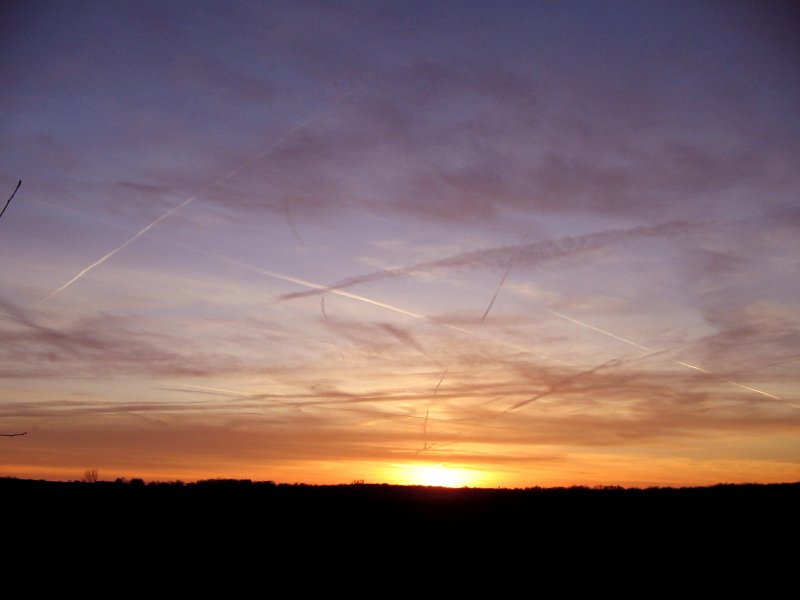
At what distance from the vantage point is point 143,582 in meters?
10.5

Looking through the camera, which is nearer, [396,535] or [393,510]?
[396,535]

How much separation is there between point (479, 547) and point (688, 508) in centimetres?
572

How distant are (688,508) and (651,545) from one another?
336 centimetres

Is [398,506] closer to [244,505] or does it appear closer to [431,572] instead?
[244,505]

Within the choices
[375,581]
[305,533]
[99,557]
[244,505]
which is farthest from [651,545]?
[99,557]

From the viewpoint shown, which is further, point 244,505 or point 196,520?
point 244,505

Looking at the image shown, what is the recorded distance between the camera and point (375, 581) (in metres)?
11.1

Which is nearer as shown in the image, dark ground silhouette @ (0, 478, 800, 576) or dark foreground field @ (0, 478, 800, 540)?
dark ground silhouette @ (0, 478, 800, 576)

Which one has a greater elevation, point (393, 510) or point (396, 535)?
point (393, 510)

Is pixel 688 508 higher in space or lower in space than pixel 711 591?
higher

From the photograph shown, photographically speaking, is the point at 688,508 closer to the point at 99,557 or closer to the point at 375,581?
the point at 375,581

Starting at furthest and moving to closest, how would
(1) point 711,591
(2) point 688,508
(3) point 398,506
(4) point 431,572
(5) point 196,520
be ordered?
1. (3) point 398,506
2. (2) point 688,508
3. (5) point 196,520
4. (4) point 431,572
5. (1) point 711,591

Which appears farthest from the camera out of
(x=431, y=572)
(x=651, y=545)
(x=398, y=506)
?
(x=398, y=506)

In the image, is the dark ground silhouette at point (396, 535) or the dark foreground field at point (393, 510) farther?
the dark foreground field at point (393, 510)
